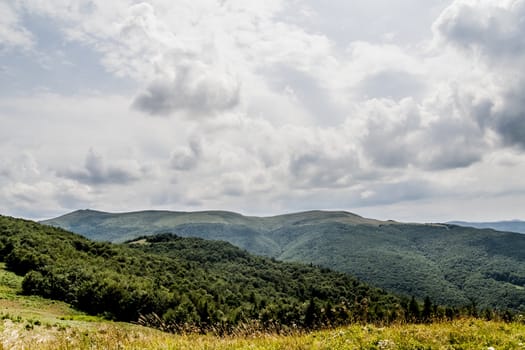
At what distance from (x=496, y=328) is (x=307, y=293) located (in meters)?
156

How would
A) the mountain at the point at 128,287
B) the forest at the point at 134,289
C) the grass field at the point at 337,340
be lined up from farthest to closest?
1. the mountain at the point at 128,287
2. the forest at the point at 134,289
3. the grass field at the point at 337,340

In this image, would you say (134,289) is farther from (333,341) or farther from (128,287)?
(333,341)

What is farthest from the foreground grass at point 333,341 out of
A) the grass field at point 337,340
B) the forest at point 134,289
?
the forest at point 134,289

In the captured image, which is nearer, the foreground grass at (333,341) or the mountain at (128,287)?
the foreground grass at (333,341)

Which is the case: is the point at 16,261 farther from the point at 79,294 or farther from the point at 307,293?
Result: the point at 307,293

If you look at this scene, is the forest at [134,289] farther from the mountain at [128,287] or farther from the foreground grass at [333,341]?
the foreground grass at [333,341]

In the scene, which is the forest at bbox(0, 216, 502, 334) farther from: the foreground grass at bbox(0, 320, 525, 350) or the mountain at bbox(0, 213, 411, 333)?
the foreground grass at bbox(0, 320, 525, 350)

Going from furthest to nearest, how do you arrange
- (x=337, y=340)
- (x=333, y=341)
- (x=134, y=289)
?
1. (x=134, y=289)
2. (x=337, y=340)
3. (x=333, y=341)

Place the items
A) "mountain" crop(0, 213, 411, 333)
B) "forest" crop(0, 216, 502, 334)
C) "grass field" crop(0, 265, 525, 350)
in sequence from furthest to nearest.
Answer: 1. "mountain" crop(0, 213, 411, 333)
2. "forest" crop(0, 216, 502, 334)
3. "grass field" crop(0, 265, 525, 350)

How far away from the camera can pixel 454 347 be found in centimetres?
993

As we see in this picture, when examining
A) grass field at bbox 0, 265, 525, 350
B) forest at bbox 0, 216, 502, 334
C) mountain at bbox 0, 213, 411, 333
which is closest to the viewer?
grass field at bbox 0, 265, 525, 350

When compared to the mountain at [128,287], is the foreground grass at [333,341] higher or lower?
higher

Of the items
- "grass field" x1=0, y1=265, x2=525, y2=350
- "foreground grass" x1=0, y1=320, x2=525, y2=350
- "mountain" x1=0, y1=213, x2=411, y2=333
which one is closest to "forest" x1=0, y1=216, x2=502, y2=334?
"mountain" x1=0, y1=213, x2=411, y2=333

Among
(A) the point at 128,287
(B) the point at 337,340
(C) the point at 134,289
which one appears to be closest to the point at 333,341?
(B) the point at 337,340
